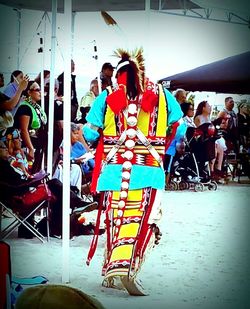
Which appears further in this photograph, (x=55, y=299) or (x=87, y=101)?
(x=87, y=101)

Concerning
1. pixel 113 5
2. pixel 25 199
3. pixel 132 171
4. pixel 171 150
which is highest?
pixel 113 5

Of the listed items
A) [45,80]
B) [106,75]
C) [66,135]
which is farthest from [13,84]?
[106,75]

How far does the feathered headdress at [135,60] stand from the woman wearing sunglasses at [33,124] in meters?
0.50

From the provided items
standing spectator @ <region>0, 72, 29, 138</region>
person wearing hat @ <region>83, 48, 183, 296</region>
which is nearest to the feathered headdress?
person wearing hat @ <region>83, 48, 183, 296</region>

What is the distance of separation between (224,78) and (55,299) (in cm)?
205

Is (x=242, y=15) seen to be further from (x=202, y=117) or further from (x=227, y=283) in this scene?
(x=227, y=283)

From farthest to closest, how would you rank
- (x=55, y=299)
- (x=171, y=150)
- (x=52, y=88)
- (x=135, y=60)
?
(x=52, y=88) → (x=171, y=150) → (x=135, y=60) → (x=55, y=299)

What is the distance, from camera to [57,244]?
141 inches

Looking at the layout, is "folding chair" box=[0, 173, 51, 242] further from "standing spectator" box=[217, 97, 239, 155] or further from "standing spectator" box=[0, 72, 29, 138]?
"standing spectator" box=[217, 97, 239, 155]

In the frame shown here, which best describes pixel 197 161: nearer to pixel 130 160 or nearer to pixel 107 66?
pixel 130 160

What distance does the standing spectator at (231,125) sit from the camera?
11.0 ft

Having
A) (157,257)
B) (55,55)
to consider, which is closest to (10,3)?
(55,55)

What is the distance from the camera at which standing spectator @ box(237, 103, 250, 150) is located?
3297mm

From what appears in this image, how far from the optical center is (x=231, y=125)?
3385mm
